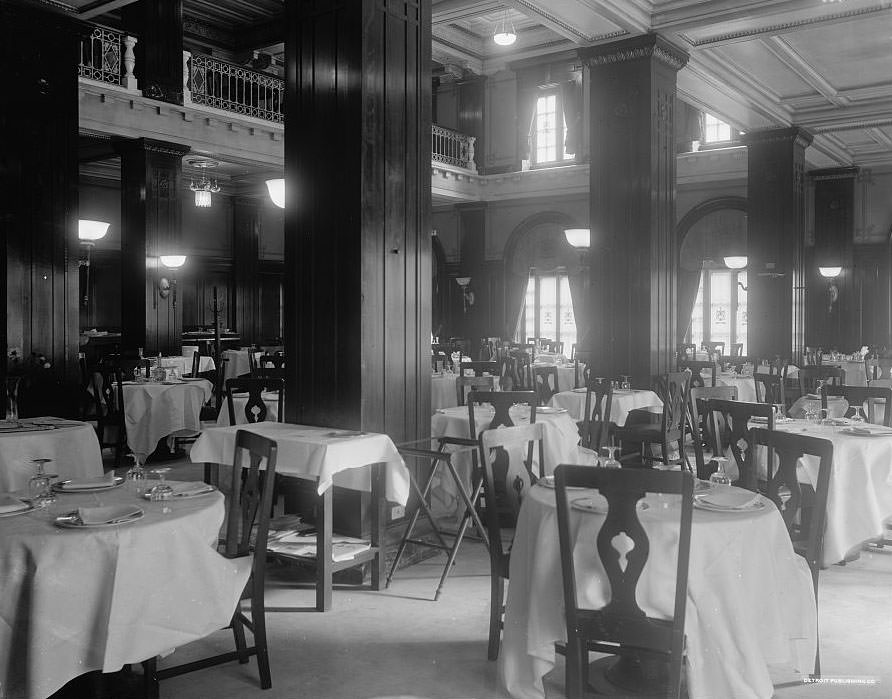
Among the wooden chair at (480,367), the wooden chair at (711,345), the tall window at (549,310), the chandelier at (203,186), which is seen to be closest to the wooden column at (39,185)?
the wooden chair at (480,367)

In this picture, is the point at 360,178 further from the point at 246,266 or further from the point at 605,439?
the point at 246,266

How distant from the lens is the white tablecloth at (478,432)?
19.7 feet

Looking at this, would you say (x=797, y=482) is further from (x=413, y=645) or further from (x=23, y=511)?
(x=23, y=511)

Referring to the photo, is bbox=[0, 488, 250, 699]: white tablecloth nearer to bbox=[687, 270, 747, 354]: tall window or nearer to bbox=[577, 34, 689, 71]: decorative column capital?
bbox=[577, 34, 689, 71]: decorative column capital

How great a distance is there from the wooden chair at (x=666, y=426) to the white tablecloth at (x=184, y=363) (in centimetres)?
538

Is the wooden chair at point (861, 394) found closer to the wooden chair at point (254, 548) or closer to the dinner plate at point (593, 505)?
the dinner plate at point (593, 505)

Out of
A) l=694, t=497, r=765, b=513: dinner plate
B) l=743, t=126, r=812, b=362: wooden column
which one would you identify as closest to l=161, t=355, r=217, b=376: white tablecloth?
l=743, t=126, r=812, b=362: wooden column

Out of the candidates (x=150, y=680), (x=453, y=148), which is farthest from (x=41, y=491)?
(x=453, y=148)

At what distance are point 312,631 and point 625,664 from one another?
149 centimetres

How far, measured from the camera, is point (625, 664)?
11.4ft

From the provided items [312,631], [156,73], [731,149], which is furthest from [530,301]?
[312,631]

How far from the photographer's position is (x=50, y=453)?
5.10 m

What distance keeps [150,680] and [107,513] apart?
65cm

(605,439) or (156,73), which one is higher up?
(156,73)
